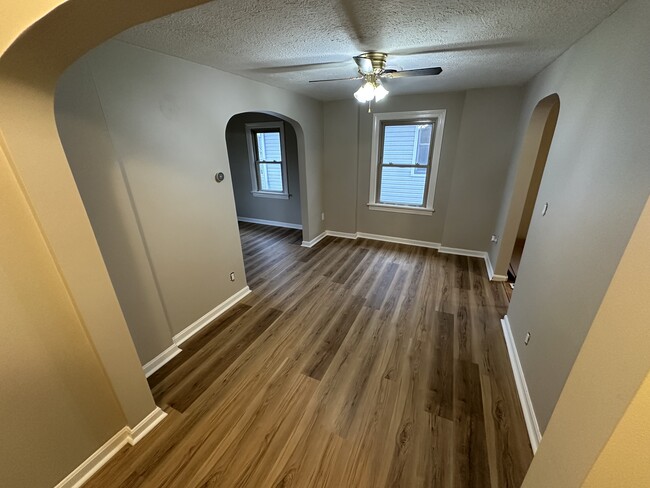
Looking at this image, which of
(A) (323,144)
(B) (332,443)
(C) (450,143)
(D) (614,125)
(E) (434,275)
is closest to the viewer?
(D) (614,125)

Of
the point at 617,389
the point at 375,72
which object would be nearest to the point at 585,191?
the point at 617,389

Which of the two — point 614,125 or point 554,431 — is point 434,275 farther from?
point 554,431

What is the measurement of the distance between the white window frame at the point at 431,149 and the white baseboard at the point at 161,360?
3.51 meters

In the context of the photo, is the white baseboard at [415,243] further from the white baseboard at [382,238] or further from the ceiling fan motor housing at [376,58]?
the ceiling fan motor housing at [376,58]

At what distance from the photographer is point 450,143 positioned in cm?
365

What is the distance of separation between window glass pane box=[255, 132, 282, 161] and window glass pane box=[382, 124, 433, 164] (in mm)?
2105

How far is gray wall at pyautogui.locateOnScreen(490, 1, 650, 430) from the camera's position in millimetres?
1048

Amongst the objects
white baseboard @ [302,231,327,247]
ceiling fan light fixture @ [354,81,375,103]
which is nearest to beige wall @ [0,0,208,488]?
ceiling fan light fixture @ [354,81,375,103]

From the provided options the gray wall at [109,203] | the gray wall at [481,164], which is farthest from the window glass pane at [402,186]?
the gray wall at [109,203]

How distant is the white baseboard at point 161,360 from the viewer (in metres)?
2.00

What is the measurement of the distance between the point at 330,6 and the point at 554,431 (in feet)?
6.42

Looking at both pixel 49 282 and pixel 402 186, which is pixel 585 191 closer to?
pixel 49 282

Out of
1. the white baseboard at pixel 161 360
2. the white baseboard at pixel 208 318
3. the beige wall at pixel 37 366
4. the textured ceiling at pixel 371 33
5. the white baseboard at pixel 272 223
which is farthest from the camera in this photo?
the white baseboard at pixel 272 223

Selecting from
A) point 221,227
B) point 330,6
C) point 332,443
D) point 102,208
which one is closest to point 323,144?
point 221,227
